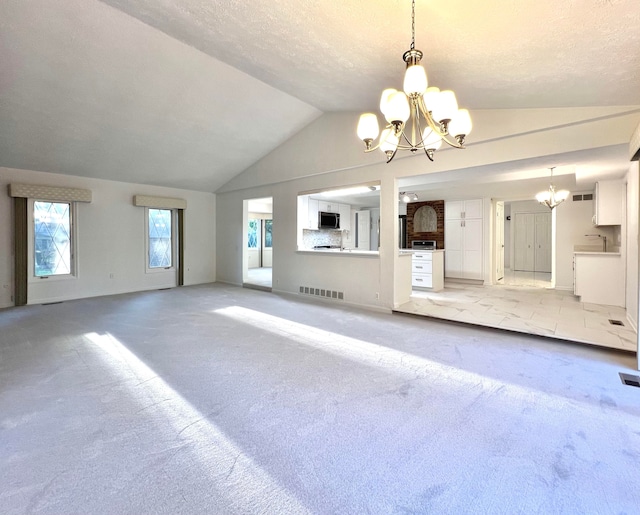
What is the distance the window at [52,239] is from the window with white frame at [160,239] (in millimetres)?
1510

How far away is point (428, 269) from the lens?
6969 mm

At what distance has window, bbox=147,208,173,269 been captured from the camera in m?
7.50

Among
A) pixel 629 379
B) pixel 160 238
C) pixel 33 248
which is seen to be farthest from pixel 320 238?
pixel 629 379

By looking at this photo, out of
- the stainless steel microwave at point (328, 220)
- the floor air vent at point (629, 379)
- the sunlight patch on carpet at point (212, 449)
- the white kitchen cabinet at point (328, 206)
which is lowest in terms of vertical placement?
the sunlight patch on carpet at point (212, 449)

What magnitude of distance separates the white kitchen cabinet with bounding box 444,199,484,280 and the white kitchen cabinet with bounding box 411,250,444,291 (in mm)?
1467

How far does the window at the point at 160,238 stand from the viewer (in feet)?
24.6

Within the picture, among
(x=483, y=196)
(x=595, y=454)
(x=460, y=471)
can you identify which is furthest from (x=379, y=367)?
(x=483, y=196)

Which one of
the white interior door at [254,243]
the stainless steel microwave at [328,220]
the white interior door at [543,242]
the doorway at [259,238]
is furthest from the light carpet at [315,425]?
the white interior door at [543,242]

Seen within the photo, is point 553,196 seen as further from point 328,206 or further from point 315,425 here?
point 315,425

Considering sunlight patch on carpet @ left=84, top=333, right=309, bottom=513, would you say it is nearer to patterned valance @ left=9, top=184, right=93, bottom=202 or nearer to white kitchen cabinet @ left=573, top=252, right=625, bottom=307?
patterned valance @ left=9, top=184, right=93, bottom=202

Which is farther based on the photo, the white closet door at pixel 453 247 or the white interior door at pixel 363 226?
the white interior door at pixel 363 226

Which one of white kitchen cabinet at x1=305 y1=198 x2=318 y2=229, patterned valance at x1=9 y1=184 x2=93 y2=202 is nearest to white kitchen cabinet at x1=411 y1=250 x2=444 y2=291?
white kitchen cabinet at x1=305 y1=198 x2=318 y2=229

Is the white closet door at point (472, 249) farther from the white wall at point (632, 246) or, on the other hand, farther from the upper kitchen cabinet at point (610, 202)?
the white wall at point (632, 246)

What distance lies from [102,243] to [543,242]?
12.9 metres
